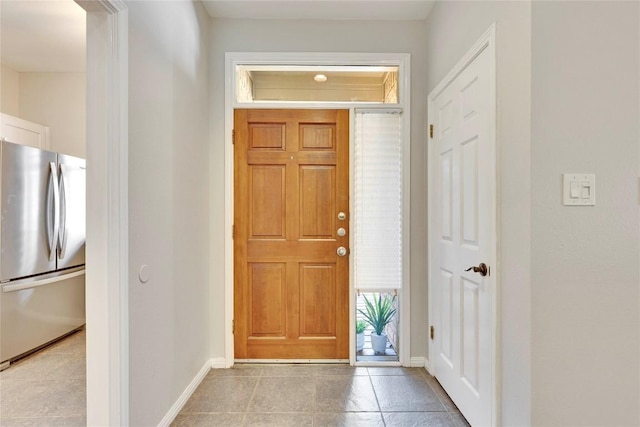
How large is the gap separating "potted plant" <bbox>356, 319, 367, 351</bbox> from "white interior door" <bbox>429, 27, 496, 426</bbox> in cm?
54

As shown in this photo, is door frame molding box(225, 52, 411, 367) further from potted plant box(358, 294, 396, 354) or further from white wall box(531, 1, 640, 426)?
white wall box(531, 1, 640, 426)

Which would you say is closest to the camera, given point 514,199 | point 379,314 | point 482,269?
point 514,199

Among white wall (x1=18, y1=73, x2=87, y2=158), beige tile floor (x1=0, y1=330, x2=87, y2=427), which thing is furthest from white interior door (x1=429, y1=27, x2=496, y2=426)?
white wall (x1=18, y1=73, x2=87, y2=158)

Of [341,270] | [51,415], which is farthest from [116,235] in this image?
[341,270]

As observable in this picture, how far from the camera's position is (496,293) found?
60.9 inches

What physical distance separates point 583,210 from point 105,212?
1893mm

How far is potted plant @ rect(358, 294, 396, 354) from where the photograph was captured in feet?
8.86

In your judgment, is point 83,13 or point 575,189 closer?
point 575,189

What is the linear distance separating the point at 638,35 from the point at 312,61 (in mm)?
1916

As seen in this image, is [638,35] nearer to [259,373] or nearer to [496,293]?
[496,293]

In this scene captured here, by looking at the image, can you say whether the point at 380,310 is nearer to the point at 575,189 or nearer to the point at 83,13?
the point at 575,189

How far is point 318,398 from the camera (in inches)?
84.3

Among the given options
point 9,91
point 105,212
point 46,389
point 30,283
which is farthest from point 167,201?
point 9,91

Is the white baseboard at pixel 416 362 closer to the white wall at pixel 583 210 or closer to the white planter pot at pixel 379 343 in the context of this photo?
the white planter pot at pixel 379 343
